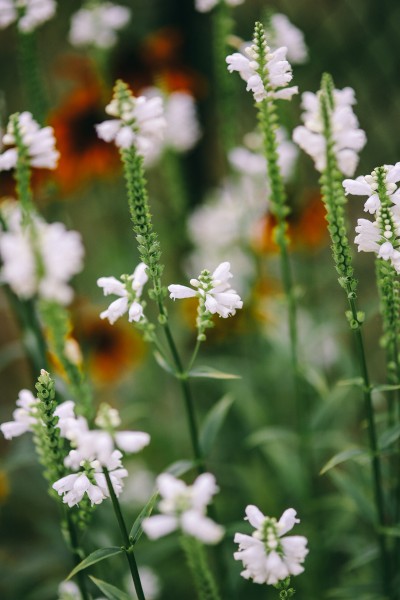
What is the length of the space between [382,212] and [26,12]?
31.9 inches

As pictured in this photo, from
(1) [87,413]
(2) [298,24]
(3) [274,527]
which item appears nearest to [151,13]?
(2) [298,24]

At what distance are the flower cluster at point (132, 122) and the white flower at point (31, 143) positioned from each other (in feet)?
0.28

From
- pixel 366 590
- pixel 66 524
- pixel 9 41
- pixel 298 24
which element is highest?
pixel 9 41

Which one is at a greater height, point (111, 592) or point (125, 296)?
point (125, 296)

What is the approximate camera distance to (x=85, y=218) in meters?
2.86

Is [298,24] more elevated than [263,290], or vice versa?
[298,24]

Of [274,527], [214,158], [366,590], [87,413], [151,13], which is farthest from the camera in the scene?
[214,158]

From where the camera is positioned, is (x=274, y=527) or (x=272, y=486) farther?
(x=272, y=486)

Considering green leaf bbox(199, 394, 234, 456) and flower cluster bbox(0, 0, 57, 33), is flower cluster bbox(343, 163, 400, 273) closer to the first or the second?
green leaf bbox(199, 394, 234, 456)

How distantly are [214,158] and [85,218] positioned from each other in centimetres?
66

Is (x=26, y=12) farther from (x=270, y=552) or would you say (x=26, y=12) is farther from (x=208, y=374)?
(x=270, y=552)

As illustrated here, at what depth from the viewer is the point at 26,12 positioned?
46.2 inches

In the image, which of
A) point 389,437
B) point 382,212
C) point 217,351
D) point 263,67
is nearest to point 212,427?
point 389,437

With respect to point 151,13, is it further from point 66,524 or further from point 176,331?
point 66,524
